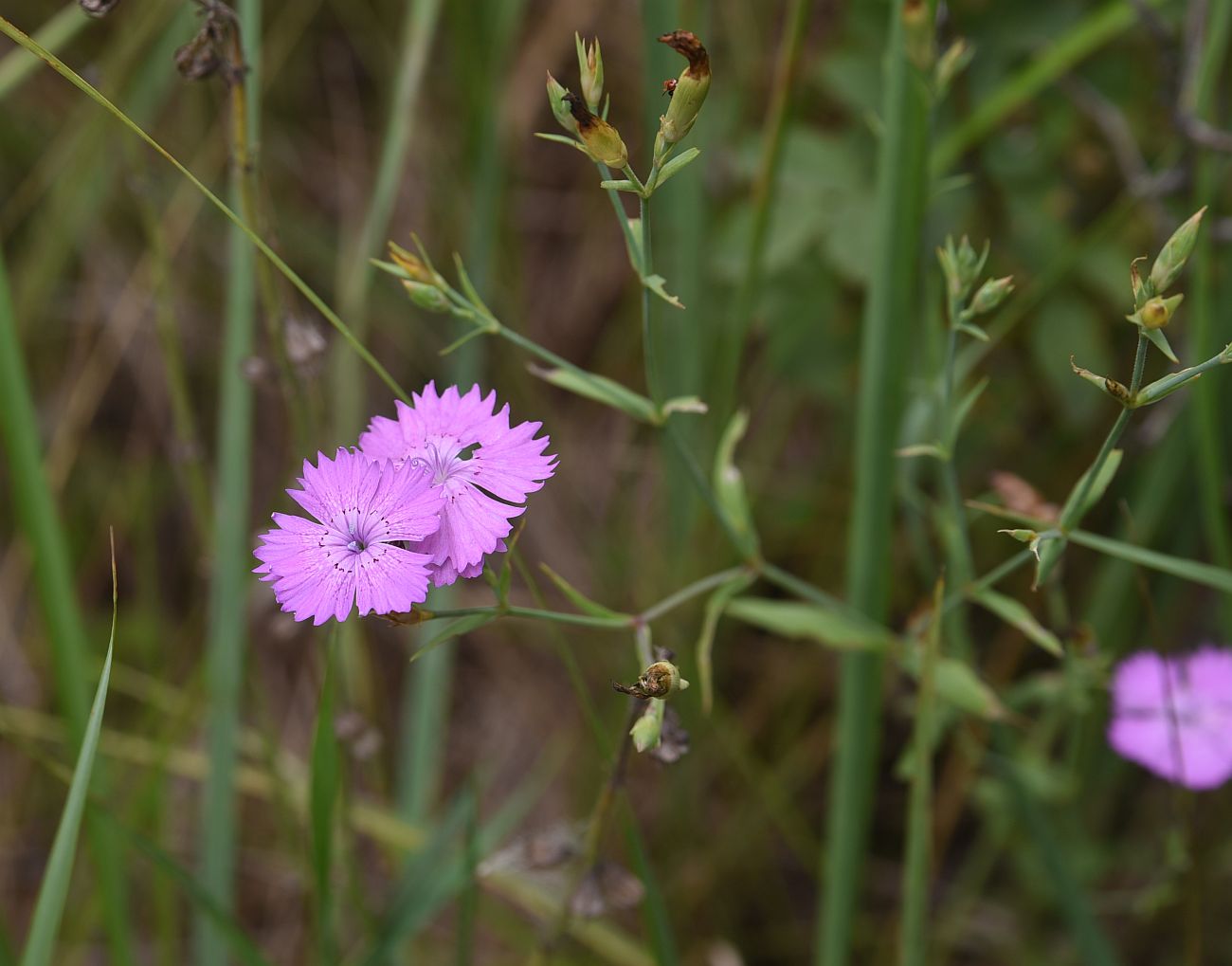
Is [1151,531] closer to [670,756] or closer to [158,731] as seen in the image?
[670,756]

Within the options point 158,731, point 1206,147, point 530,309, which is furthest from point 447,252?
point 1206,147

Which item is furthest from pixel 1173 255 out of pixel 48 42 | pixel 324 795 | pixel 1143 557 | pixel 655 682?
pixel 48 42

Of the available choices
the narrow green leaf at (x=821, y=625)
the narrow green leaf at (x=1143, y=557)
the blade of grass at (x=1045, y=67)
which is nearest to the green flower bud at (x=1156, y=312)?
the narrow green leaf at (x=1143, y=557)

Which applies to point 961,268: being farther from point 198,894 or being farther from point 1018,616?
point 198,894

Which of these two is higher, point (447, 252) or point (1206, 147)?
point (447, 252)

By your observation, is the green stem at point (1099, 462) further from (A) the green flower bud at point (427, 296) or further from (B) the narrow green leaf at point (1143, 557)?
(A) the green flower bud at point (427, 296)

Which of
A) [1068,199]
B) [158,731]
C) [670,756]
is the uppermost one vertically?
[1068,199]

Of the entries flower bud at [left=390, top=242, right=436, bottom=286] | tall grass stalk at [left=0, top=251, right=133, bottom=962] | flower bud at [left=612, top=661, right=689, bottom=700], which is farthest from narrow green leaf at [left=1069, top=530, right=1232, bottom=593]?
tall grass stalk at [left=0, top=251, right=133, bottom=962]
